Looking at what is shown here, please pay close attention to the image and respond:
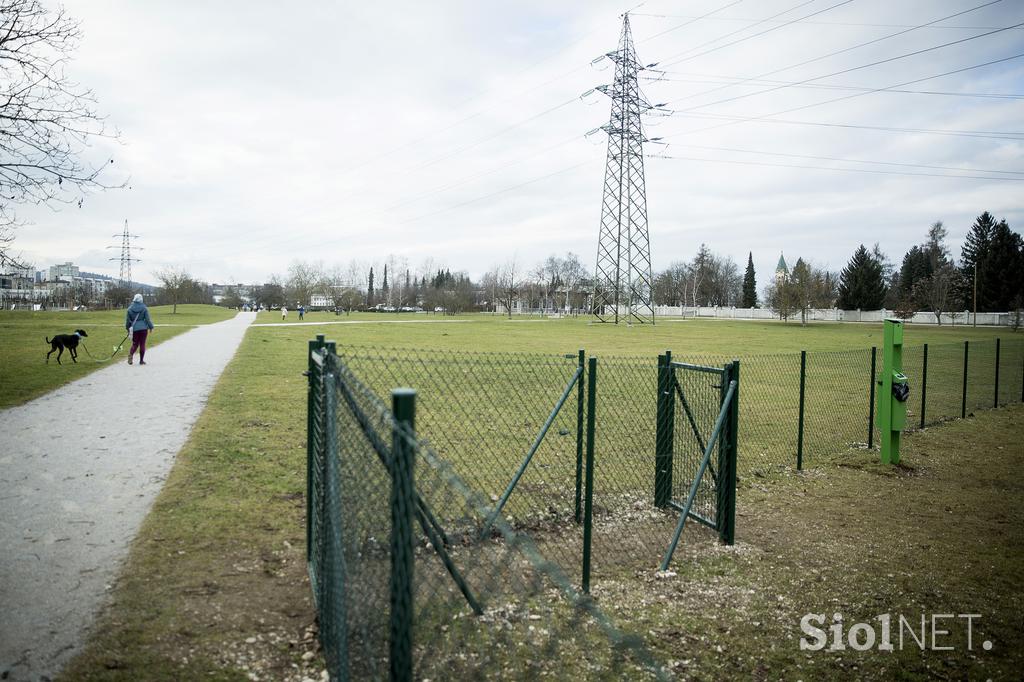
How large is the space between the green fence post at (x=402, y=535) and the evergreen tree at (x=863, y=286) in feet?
282

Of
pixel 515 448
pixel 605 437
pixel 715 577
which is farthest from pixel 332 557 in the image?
pixel 605 437

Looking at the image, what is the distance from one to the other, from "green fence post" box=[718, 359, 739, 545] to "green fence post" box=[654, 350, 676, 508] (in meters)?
0.56

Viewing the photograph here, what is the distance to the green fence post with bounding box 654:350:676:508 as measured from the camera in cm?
601

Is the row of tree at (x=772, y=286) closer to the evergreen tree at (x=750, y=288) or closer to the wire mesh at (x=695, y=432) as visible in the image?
the evergreen tree at (x=750, y=288)

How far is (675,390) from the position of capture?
6.02 metres

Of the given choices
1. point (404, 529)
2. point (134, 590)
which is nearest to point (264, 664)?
point (134, 590)

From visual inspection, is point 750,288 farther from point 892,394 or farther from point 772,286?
point 892,394

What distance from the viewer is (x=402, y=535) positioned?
7.13 feet

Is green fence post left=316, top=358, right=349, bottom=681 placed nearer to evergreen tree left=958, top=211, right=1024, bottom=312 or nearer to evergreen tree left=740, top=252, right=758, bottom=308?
evergreen tree left=958, top=211, right=1024, bottom=312

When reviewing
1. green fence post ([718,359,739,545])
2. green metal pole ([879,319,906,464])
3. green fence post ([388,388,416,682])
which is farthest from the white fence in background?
green fence post ([388,388,416,682])

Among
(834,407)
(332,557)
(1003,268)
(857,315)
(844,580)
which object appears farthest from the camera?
(857,315)

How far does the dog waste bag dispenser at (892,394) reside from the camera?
26.9 ft

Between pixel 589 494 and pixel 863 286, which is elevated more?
pixel 863 286

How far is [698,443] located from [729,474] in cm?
67
